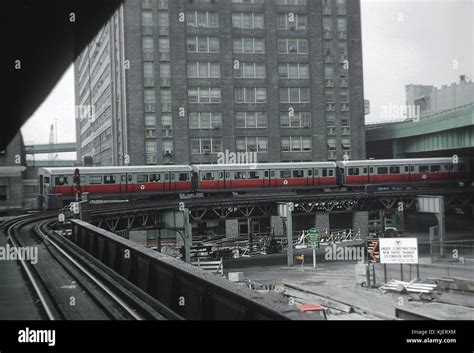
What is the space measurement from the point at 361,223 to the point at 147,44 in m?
28.2

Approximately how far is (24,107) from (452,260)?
85.2ft

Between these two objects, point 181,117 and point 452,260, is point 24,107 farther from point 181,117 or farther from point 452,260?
point 181,117

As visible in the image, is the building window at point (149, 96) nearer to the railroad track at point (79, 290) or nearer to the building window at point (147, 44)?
the building window at point (147, 44)

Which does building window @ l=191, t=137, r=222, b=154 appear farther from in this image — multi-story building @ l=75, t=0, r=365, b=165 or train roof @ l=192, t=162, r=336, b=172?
train roof @ l=192, t=162, r=336, b=172

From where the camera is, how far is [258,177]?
1617 inches

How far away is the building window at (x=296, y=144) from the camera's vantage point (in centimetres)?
5544

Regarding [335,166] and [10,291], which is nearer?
[10,291]

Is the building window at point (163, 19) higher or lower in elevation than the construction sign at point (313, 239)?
higher

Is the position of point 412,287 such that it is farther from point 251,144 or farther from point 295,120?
point 295,120

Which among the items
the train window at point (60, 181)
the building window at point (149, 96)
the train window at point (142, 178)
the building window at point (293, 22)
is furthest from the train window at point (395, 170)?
the train window at point (60, 181)

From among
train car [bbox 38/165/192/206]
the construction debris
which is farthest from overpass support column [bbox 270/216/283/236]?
the construction debris

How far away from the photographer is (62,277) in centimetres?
1257

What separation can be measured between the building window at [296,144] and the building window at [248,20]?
1255 cm
